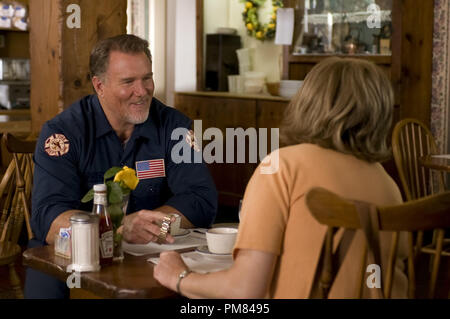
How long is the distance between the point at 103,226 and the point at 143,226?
8.8 inches

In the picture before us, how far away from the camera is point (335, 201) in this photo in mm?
1338

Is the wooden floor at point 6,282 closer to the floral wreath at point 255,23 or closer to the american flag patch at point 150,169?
the american flag patch at point 150,169

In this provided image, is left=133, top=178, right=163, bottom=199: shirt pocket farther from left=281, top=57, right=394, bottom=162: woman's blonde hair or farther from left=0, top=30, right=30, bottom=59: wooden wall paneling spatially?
left=0, top=30, right=30, bottom=59: wooden wall paneling

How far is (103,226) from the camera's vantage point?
1.68 m

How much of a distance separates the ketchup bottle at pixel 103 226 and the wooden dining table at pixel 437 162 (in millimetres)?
2190

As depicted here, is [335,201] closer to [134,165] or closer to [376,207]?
[376,207]

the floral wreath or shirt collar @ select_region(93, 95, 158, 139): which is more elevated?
the floral wreath

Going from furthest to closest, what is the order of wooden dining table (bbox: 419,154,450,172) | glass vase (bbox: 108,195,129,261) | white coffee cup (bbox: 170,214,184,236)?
wooden dining table (bbox: 419,154,450,172)
white coffee cup (bbox: 170,214,184,236)
glass vase (bbox: 108,195,129,261)

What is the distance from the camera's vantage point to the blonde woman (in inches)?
56.4

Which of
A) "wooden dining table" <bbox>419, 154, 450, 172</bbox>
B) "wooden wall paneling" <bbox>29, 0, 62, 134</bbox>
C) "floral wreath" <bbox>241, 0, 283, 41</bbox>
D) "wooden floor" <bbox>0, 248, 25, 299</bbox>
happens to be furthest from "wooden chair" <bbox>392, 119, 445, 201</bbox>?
"floral wreath" <bbox>241, 0, 283, 41</bbox>

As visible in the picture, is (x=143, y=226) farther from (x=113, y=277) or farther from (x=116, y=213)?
(x=113, y=277)

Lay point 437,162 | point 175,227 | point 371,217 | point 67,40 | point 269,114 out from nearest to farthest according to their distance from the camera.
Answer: point 371,217, point 175,227, point 67,40, point 437,162, point 269,114

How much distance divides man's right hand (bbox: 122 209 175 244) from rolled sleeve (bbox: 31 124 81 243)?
1.03 ft

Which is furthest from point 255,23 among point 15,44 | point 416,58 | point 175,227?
point 175,227
